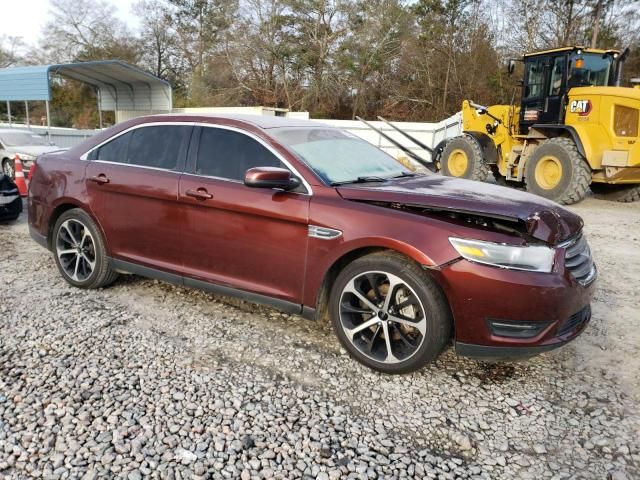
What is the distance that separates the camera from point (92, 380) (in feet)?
9.80

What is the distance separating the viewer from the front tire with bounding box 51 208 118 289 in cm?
439

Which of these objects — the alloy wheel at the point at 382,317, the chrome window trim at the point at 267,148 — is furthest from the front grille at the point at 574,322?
the chrome window trim at the point at 267,148

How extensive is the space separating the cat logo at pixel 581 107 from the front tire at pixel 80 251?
8901 mm

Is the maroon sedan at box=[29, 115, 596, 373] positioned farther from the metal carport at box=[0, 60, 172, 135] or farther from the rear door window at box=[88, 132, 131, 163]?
the metal carport at box=[0, 60, 172, 135]

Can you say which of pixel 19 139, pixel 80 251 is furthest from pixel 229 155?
pixel 19 139

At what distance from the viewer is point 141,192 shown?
4.02m

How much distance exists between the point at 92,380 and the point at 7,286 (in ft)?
7.42

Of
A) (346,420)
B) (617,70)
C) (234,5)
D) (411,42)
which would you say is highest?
(234,5)

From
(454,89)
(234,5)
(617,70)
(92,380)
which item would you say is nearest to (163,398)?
(92,380)

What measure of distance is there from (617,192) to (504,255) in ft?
31.9

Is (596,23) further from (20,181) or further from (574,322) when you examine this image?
(574,322)

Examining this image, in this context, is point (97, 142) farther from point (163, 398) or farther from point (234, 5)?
point (234, 5)

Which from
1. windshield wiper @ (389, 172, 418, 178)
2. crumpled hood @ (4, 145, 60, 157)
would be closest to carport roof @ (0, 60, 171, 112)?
crumpled hood @ (4, 145, 60, 157)

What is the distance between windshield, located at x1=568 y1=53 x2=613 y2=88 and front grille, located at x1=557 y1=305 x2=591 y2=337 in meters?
8.19
